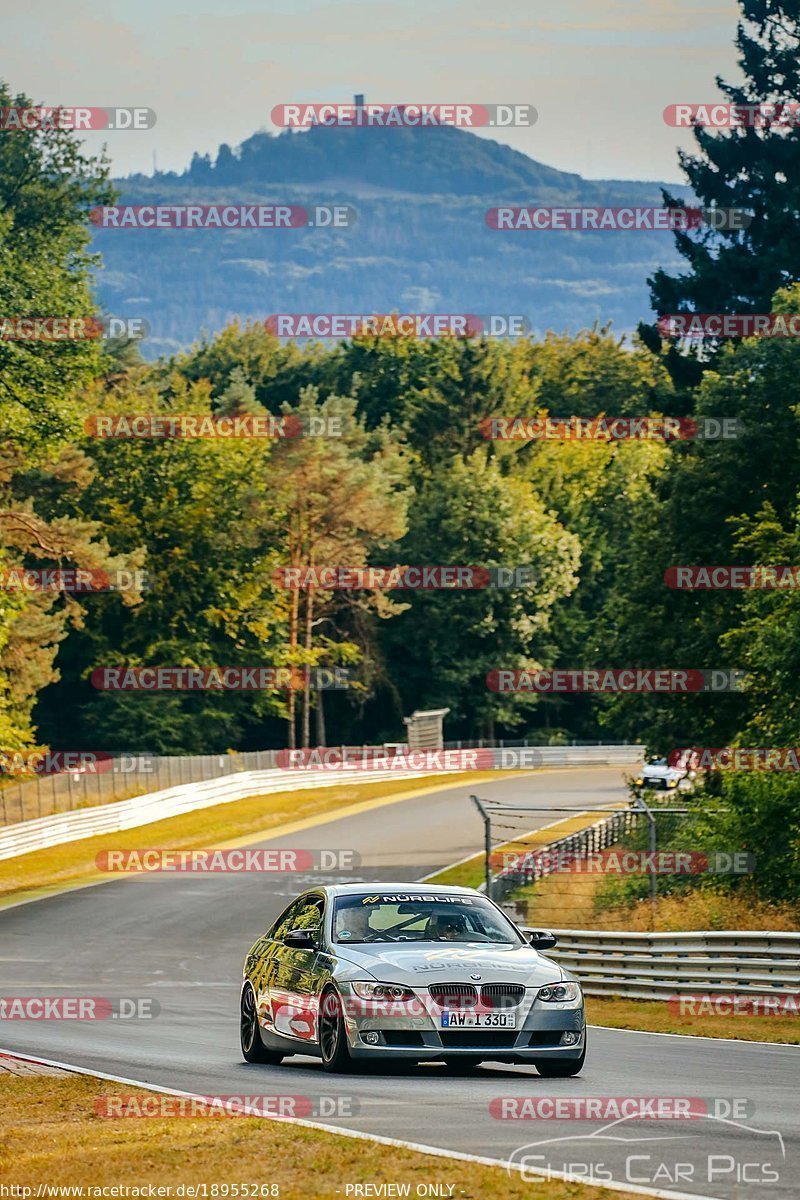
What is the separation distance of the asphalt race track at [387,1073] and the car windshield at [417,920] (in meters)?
1.02

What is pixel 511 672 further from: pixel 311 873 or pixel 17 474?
pixel 311 873

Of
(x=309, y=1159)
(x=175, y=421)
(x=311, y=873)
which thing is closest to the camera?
(x=309, y=1159)

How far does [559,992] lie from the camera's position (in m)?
13.2

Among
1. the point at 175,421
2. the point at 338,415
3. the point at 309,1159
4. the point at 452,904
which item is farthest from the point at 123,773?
the point at 309,1159

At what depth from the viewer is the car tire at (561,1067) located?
13344 millimetres

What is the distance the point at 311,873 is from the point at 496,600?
145 ft

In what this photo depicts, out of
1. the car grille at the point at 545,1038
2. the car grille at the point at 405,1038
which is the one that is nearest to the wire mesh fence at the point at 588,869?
the car grille at the point at 545,1038

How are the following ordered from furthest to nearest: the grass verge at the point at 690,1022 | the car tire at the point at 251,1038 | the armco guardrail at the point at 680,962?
the armco guardrail at the point at 680,962
the grass verge at the point at 690,1022
the car tire at the point at 251,1038

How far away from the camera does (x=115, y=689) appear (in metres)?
79.2

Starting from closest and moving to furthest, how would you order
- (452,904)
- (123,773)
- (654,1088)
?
(654,1088) < (452,904) < (123,773)

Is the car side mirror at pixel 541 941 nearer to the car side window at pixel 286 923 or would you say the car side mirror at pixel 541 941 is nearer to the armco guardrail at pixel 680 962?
the car side window at pixel 286 923

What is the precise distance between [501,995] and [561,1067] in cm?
89

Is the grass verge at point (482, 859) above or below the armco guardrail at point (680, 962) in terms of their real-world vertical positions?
below

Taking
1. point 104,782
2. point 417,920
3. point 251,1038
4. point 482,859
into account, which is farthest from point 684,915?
point 104,782
